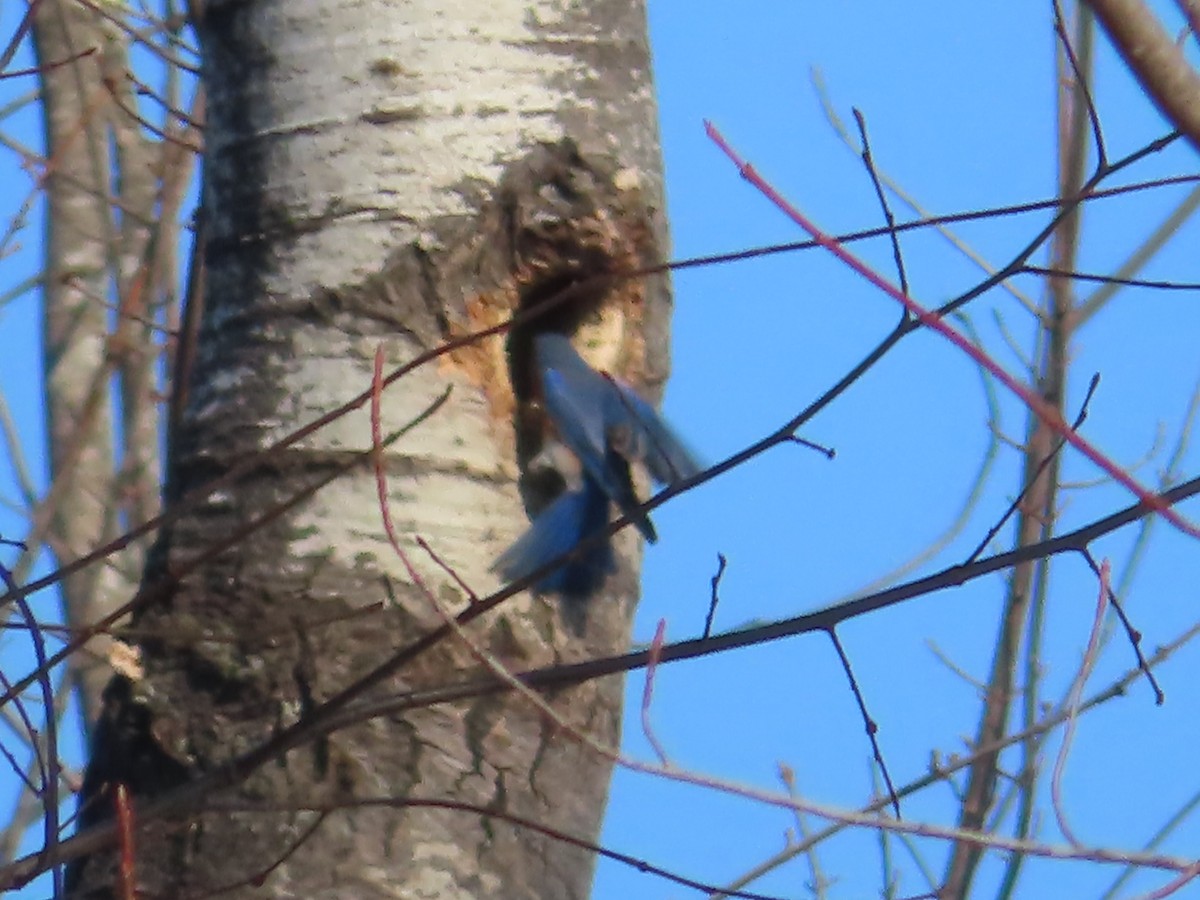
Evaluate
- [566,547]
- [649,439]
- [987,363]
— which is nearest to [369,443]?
[566,547]

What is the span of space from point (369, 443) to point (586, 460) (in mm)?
251

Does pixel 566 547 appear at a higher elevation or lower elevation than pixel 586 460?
lower

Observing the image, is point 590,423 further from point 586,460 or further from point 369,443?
point 369,443

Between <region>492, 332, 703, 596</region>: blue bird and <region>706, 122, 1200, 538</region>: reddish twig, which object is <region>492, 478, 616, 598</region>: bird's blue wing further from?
<region>706, 122, 1200, 538</region>: reddish twig

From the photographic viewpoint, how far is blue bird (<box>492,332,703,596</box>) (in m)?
1.51

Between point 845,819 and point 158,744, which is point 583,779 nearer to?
point 158,744

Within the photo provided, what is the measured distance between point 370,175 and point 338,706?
53 centimetres

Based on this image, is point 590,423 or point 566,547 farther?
point 590,423

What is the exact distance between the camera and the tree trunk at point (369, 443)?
1.38 m

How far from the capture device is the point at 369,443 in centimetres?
147

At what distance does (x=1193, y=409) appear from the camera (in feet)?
9.64

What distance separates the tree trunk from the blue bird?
3 centimetres

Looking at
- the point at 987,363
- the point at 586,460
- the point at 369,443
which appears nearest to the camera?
the point at 987,363

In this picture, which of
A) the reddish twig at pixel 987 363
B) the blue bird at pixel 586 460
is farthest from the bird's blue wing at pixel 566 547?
the reddish twig at pixel 987 363
